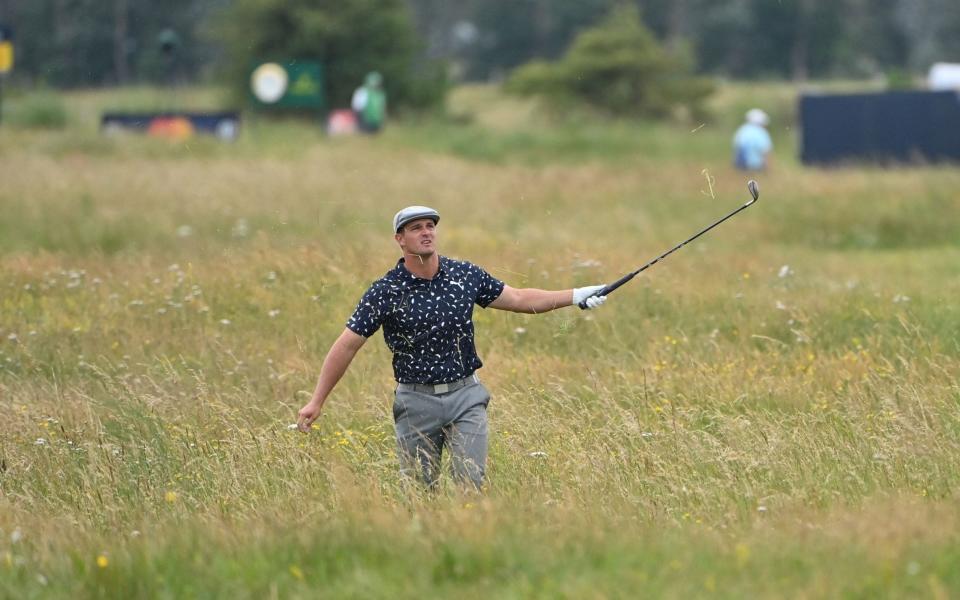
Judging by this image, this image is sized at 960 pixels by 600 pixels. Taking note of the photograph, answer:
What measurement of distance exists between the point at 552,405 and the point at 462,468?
77.3 inches

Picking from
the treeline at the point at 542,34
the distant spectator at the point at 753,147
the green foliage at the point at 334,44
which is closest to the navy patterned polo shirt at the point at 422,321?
the distant spectator at the point at 753,147

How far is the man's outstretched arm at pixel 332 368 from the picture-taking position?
6699 millimetres

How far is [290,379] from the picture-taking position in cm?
967

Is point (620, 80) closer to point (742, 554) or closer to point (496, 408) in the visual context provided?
point (496, 408)

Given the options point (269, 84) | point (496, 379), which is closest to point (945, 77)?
point (269, 84)

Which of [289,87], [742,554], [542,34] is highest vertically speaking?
[742,554]

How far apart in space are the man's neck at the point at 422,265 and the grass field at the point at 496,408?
38.0 inches

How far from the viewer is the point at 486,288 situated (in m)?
6.84

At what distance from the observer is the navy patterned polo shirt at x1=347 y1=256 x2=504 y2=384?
663 cm

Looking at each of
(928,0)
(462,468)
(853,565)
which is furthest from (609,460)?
(928,0)

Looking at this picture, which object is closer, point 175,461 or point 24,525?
point 24,525

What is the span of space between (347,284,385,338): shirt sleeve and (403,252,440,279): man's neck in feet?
0.58

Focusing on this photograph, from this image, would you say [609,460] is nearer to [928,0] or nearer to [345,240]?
[345,240]

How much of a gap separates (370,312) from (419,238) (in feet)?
1.33
